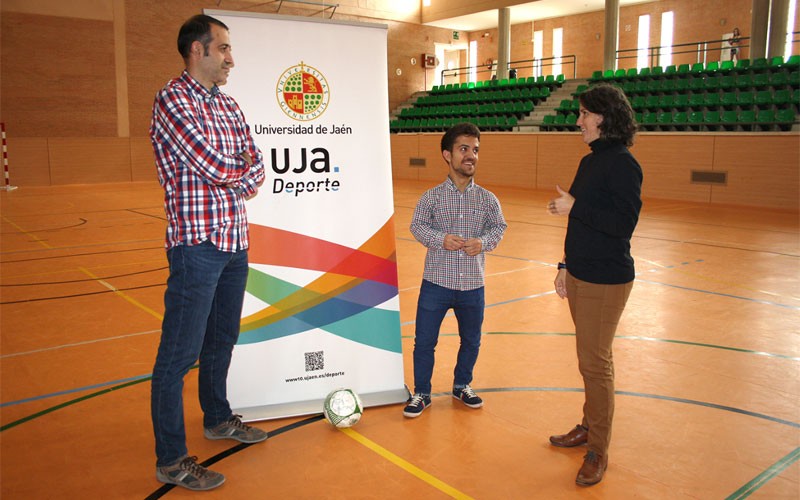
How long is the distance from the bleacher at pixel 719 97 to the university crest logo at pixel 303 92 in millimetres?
12922

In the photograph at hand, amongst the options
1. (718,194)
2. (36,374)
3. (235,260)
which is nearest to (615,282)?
(235,260)

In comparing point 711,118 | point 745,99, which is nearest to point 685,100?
point 711,118

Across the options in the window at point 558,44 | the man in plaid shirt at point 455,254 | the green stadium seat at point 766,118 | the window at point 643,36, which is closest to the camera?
the man in plaid shirt at point 455,254

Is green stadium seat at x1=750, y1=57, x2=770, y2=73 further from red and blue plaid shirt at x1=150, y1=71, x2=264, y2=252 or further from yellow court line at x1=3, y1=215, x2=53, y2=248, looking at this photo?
red and blue plaid shirt at x1=150, y1=71, x2=264, y2=252

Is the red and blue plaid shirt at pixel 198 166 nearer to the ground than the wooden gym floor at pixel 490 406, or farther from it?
farther from it

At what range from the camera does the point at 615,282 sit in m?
2.69

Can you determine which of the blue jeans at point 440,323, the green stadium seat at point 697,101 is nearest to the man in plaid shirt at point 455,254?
the blue jeans at point 440,323

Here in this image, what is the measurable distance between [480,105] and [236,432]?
785 inches

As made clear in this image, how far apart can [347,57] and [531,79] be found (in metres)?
20.9

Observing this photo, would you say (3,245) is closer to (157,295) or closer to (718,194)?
(157,295)

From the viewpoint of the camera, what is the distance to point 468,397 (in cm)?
355

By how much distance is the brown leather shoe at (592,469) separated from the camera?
8.96 feet

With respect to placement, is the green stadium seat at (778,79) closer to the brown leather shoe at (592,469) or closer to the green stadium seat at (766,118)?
the green stadium seat at (766,118)

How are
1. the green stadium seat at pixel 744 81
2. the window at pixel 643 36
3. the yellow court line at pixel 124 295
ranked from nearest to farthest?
the yellow court line at pixel 124 295 → the green stadium seat at pixel 744 81 → the window at pixel 643 36
